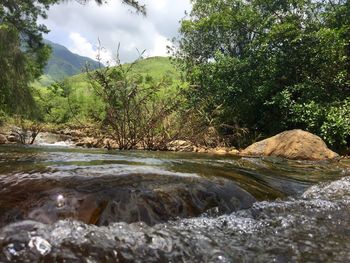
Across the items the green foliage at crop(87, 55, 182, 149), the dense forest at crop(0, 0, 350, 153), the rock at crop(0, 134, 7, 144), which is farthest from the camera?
the rock at crop(0, 134, 7, 144)

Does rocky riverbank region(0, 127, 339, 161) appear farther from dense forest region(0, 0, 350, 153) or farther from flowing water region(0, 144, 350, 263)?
flowing water region(0, 144, 350, 263)

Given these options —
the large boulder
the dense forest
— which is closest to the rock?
the dense forest

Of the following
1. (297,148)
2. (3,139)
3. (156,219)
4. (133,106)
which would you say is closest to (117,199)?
(156,219)

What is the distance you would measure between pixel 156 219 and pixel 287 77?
1198 cm

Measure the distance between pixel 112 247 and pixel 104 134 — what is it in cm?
896

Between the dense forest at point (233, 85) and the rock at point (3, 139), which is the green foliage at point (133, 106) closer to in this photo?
the dense forest at point (233, 85)

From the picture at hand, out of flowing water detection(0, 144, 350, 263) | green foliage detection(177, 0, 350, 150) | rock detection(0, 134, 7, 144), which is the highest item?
green foliage detection(177, 0, 350, 150)

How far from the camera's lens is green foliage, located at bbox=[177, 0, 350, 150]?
12.5 meters

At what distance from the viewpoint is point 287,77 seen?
13.9m

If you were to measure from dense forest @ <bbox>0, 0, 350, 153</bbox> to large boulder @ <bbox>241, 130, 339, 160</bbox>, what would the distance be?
1614 mm

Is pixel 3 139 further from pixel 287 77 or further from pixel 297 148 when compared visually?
pixel 287 77

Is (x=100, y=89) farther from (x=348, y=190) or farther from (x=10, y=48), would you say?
(x=348, y=190)

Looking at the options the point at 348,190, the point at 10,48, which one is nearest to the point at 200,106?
the point at 10,48

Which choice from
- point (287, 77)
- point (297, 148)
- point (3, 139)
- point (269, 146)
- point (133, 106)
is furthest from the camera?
point (287, 77)
